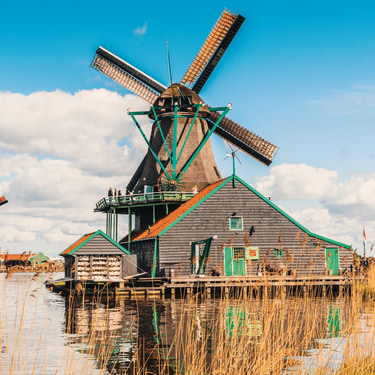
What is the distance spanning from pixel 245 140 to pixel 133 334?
27337 mm

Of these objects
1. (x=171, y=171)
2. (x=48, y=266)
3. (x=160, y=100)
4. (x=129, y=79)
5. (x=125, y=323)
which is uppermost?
(x=129, y=79)

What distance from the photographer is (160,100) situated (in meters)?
38.5

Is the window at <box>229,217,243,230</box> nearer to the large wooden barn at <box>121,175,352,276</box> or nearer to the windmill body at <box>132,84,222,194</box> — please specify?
the large wooden barn at <box>121,175,352,276</box>

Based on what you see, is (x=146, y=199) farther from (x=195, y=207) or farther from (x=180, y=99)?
(x=180, y=99)

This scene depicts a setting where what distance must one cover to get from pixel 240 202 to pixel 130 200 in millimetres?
7519

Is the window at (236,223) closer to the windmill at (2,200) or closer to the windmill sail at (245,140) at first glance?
the windmill sail at (245,140)

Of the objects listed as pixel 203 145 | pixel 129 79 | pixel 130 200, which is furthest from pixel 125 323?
pixel 129 79

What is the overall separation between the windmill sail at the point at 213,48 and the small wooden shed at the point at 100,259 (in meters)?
16.8

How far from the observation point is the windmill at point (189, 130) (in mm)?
36656

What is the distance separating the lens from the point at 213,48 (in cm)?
3994

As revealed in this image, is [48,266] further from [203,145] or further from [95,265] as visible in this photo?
[203,145]

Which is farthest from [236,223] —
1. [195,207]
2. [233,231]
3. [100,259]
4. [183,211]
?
[100,259]

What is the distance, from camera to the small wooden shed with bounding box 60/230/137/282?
93.7 ft

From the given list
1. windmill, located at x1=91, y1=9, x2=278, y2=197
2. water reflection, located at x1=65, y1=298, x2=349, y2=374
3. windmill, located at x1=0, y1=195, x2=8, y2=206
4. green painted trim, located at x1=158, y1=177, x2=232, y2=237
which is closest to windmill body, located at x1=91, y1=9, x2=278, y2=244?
→ windmill, located at x1=91, y1=9, x2=278, y2=197
